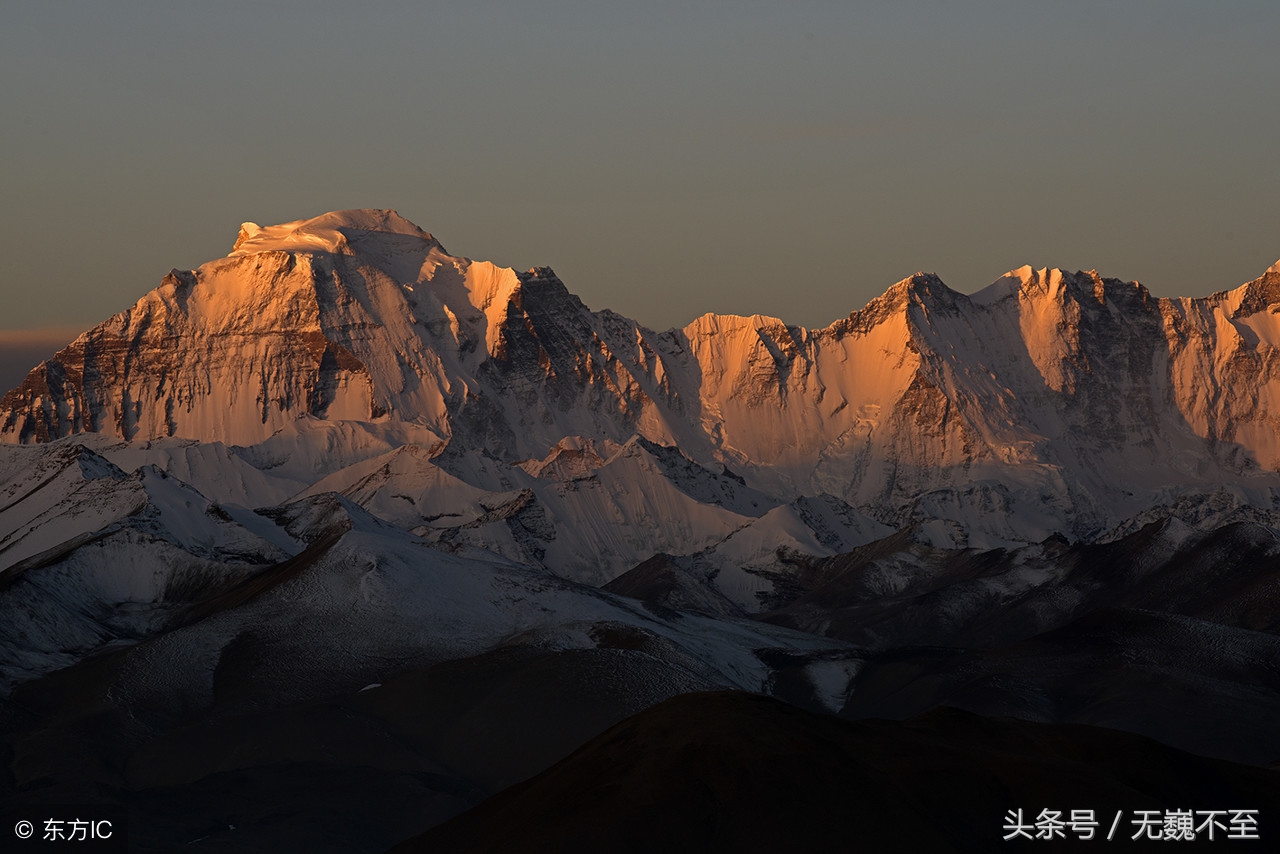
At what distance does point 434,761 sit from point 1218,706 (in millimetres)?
76098

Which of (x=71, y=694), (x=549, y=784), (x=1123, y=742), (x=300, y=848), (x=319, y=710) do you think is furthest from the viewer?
(x=71, y=694)

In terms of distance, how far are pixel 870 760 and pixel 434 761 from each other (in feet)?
260

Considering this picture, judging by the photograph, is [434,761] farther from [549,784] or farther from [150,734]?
[549,784]

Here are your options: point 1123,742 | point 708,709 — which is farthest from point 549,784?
point 1123,742

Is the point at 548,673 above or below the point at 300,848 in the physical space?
above

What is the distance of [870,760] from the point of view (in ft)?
344

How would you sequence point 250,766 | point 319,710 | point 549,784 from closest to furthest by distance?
point 549,784 → point 250,766 → point 319,710

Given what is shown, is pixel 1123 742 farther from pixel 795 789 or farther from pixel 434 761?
pixel 434 761

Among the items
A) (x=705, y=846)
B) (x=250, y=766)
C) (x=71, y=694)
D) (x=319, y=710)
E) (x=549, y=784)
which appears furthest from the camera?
(x=71, y=694)

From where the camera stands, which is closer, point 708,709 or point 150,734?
point 708,709

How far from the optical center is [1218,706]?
655ft

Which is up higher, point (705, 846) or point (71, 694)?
point (71, 694)

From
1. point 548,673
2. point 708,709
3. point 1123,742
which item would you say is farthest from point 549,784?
point 548,673

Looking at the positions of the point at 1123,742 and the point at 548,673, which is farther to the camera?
the point at 548,673
